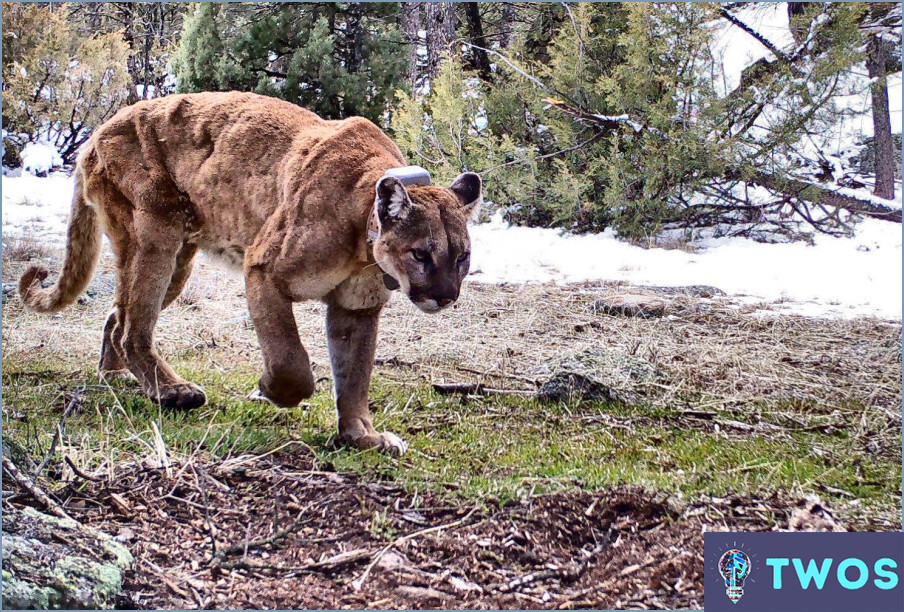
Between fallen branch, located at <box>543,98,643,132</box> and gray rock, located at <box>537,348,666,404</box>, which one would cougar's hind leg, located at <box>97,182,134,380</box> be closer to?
gray rock, located at <box>537,348,666,404</box>

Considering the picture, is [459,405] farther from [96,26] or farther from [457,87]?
[96,26]

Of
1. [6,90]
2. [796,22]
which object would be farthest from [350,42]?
[796,22]

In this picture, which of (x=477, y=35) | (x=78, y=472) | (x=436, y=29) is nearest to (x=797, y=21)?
(x=477, y=35)

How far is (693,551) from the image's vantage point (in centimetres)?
217

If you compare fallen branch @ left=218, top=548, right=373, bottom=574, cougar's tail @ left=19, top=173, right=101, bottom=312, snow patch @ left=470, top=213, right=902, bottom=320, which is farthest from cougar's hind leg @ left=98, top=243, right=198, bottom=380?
snow patch @ left=470, top=213, right=902, bottom=320

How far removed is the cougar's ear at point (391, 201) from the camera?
2684 mm

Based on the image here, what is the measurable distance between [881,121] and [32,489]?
6.71 m

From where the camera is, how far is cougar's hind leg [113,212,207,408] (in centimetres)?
348

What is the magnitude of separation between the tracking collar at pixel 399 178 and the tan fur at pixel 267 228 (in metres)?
0.03

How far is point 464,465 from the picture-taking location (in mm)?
2854

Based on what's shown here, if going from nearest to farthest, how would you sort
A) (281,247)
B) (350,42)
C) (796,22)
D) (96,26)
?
(281,247) < (796,22) < (350,42) < (96,26)

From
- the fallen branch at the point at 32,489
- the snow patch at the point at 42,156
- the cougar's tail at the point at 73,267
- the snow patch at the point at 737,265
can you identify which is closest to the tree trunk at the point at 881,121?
the snow patch at the point at 737,265

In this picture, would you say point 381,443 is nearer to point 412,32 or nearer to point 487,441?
point 487,441

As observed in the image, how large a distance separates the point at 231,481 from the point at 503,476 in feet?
2.93
